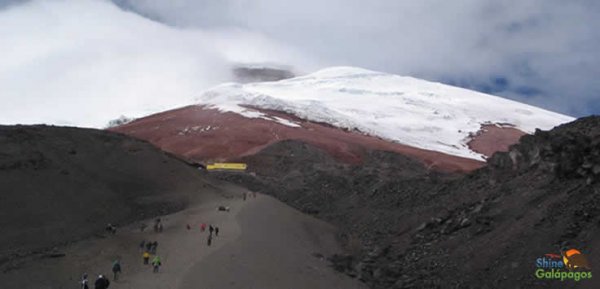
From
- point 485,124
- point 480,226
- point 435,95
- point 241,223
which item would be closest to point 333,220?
point 241,223

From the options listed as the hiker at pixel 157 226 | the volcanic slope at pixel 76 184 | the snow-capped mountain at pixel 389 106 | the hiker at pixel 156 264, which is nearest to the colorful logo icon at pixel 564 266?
the hiker at pixel 156 264

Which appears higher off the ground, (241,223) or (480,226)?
(480,226)

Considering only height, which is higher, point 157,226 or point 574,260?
point 574,260

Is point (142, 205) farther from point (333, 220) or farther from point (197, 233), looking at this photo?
point (333, 220)

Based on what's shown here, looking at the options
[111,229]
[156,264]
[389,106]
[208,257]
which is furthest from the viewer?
[389,106]

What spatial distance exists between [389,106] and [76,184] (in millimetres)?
70097

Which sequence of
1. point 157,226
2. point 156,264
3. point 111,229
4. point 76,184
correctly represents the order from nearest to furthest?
point 156,264, point 111,229, point 157,226, point 76,184

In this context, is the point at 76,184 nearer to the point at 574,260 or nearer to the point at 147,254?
the point at 147,254

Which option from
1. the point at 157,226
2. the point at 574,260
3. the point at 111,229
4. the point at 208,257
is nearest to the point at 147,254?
the point at 208,257

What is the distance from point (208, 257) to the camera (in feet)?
75.6

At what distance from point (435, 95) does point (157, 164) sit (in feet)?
270

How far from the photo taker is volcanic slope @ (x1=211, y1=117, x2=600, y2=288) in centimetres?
1728

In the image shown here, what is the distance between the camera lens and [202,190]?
37.1 meters

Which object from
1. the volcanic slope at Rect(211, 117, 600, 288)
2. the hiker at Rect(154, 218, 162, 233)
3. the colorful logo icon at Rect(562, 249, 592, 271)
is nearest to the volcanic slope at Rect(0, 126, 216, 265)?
the hiker at Rect(154, 218, 162, 233)
